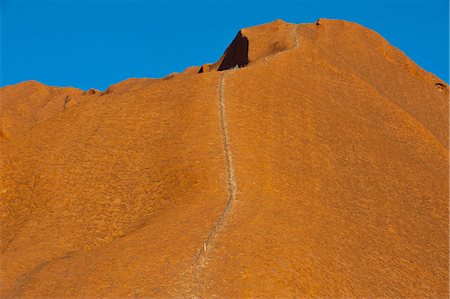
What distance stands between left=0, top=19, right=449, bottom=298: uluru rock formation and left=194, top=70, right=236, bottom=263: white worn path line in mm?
118

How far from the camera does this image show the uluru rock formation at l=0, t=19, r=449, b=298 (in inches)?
1011

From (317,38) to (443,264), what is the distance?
31936 millimetres

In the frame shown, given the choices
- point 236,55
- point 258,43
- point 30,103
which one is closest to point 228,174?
point 258,43

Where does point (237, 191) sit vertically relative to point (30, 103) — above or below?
below

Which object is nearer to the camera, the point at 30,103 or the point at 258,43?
the point at 258,43

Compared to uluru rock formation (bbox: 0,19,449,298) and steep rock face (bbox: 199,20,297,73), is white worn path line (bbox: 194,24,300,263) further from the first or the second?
steep rock face (bbox: 199,20,297,73)

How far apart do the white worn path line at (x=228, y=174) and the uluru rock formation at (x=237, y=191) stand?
0.12 metres

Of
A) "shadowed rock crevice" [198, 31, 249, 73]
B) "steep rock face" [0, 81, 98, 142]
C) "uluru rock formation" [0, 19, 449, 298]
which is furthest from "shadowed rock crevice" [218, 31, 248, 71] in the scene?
"steep rock face" [0, 81, 98, 142]

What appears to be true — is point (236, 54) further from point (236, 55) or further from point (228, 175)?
point (228, 175)

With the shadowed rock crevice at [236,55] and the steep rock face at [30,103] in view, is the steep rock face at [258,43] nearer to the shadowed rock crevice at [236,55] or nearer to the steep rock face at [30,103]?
the shadowed rock crevice at [236,55]

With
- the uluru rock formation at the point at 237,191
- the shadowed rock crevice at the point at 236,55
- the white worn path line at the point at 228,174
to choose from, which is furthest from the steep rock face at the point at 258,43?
the white worn path line at the point at 228,174

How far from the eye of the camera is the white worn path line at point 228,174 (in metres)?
26.4

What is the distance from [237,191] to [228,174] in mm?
1821

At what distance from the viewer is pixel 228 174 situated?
109ft
